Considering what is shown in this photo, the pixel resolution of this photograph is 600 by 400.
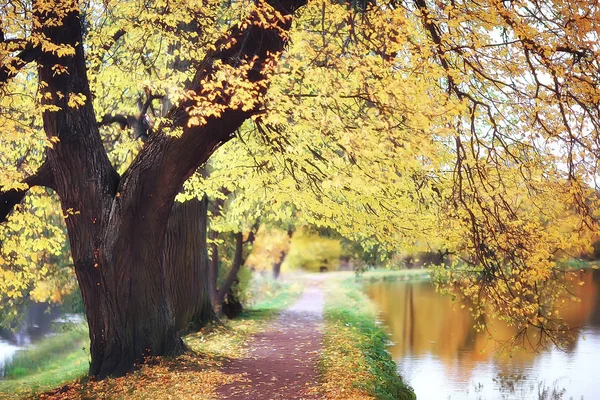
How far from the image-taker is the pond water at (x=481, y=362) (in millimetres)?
12984

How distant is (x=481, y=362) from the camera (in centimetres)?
1593

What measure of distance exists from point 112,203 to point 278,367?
393cm

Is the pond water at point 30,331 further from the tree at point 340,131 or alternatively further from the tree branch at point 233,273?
the tree at point 340,131

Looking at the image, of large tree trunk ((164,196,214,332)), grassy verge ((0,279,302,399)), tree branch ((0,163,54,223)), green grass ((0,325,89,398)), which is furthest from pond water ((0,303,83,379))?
tree branch ((0,163,54,223))

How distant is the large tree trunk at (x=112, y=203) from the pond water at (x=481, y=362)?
5.03m

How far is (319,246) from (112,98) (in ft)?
176

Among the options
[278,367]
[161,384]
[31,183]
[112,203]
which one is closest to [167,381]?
[161,384]

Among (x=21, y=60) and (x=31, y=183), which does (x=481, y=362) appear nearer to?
(x=31, y=183)

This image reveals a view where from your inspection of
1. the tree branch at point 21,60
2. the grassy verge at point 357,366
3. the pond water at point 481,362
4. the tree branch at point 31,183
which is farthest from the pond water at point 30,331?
the tree branch at point 21,60

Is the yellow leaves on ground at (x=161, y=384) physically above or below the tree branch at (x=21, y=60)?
below

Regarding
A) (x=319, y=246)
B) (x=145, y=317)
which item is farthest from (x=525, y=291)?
(x=319, y=246)

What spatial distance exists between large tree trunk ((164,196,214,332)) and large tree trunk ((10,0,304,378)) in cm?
404

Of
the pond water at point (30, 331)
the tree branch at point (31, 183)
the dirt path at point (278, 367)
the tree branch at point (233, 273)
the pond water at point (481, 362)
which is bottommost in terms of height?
the pond water at point (30, 331)

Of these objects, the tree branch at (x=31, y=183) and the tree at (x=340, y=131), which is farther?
the tree branch at (x=31, y=183)
